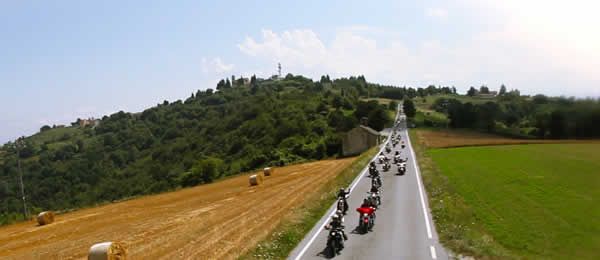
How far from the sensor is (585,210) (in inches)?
1046

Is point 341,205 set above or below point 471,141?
above

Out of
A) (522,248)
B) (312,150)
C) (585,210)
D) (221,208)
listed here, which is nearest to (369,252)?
(522,248)

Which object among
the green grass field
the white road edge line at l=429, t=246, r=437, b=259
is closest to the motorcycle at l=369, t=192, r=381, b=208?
the green grass field

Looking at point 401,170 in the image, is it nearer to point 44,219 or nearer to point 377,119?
point 44,219

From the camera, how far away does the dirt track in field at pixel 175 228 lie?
23859 millimetres

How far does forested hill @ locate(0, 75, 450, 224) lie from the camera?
95.5 meters

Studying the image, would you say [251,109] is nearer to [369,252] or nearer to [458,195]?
[458,195]

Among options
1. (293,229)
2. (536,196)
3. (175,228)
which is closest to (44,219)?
(175,228)

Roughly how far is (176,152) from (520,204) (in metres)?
113

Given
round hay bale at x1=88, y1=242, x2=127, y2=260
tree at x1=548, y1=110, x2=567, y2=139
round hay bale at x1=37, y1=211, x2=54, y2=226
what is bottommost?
round hay bale at x1=37, y1=211, x2=54, y2=226

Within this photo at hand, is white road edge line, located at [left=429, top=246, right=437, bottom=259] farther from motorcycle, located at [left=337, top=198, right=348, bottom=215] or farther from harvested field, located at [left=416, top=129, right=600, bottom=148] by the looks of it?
harvested field, located at [left=416, top=129, right=600, bottom=148]

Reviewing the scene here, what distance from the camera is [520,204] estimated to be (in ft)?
96.4

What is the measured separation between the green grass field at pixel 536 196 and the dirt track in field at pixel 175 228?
1137cm

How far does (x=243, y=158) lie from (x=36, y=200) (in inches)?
1638
